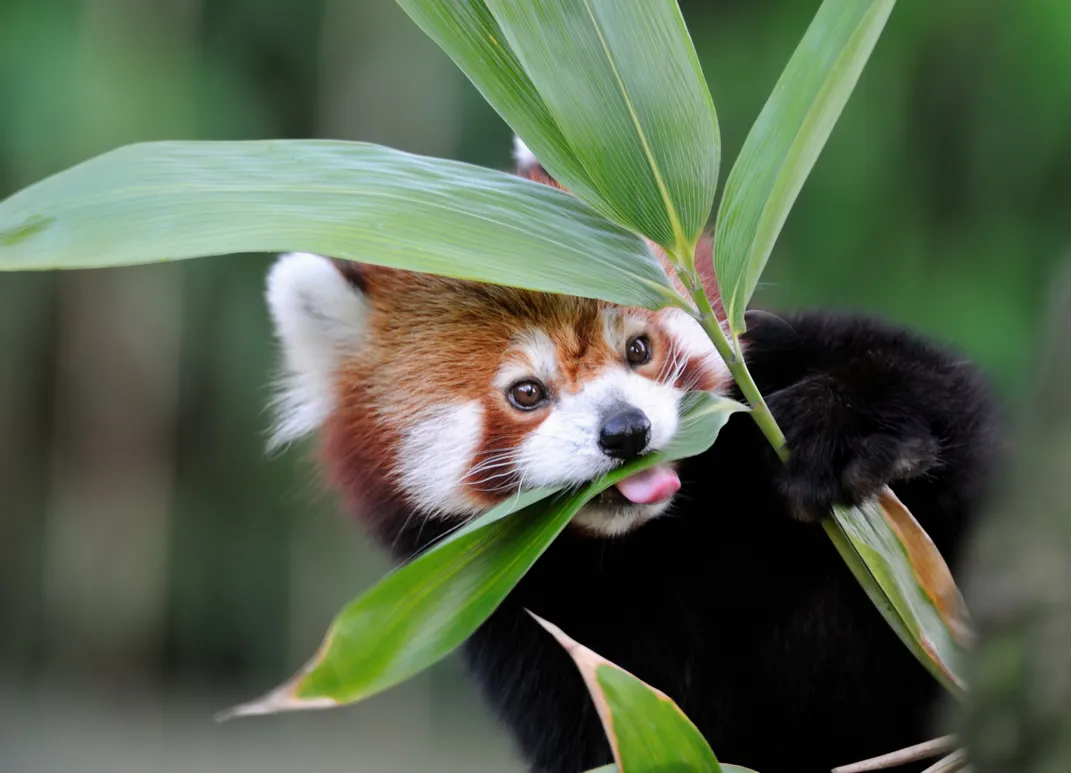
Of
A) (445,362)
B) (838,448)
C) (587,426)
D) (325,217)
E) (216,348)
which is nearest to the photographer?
(325,217)

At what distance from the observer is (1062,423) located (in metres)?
0.54

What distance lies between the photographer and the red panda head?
1.35m

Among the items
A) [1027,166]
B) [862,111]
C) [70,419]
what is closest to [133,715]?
[70,419]

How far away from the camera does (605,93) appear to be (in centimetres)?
89

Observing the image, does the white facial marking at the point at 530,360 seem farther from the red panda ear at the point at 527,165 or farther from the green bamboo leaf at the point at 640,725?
the green bamboo leaf at the point at 640,725

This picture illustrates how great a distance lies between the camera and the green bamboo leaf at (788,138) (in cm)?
85

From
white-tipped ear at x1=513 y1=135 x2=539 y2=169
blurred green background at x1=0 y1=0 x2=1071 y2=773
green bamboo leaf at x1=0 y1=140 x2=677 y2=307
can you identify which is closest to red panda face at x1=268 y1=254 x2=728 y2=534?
white-tipped ear at x1=513 y1=135 x2=539 y2=169

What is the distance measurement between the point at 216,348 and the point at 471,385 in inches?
172

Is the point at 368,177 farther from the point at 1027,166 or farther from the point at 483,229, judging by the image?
the point at 1027,166

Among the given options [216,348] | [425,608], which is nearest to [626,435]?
[425,608]

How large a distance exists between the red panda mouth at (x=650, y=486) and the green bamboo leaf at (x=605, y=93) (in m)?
0.46

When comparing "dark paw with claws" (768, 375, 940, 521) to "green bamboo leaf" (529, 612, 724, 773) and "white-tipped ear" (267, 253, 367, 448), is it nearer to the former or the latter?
"green bamboo leaf" (529, 612, 724, 773)

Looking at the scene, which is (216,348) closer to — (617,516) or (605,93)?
(617,516)

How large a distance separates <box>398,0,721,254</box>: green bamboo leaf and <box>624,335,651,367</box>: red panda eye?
551 mm
